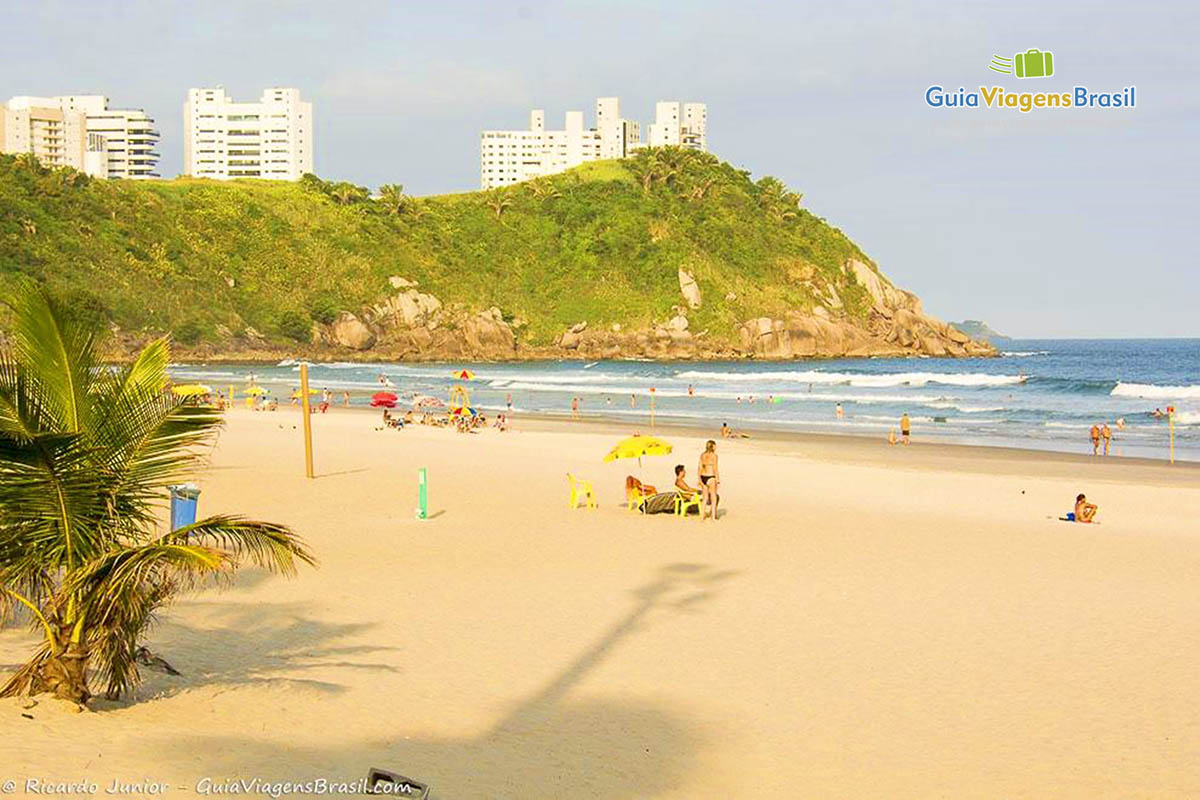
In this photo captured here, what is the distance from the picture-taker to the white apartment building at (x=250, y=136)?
15512 cm

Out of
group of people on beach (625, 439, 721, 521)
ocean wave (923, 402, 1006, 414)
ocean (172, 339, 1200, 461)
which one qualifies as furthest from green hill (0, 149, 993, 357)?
group of people on beach (625, 439, 721, 521)

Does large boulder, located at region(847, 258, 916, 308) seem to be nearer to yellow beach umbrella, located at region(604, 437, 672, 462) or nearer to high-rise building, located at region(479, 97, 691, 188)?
high-rise building, located at region(479, 97, 691, 188)

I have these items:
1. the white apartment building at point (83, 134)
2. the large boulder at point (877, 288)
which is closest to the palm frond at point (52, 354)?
the large boulder at point (877, 288)

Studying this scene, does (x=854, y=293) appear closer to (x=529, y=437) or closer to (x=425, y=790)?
(x=529, y=437)

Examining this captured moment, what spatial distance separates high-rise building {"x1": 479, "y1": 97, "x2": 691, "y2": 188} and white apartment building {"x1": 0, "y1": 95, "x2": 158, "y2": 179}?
5009 cm

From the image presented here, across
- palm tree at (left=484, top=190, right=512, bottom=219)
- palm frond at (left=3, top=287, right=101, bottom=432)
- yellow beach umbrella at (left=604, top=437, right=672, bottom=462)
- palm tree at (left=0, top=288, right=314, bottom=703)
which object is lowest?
yellow beach umbrella at (left=604, top=437, right=672, bottom=462)

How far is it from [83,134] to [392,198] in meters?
67.4

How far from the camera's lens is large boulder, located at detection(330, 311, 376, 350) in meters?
92.9

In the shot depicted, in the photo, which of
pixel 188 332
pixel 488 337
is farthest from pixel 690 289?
pixel 188 332

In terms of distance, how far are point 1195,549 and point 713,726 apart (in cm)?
954

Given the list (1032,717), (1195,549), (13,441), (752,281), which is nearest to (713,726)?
(1032,717)

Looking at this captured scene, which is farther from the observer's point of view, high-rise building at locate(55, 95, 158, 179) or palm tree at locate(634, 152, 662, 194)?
high-rise building at locate(55, 95, 158, 179)

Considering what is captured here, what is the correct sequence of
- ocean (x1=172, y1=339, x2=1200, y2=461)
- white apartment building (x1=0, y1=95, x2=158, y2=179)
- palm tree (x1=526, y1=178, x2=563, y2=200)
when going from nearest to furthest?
ocean (x1=172, y1=339, x2=1200, y2=461)
palm tree (x1=526, y1=178, x2=563, y2=200)
white apartment building (x1=0, y1=95, x2=158, y2=179)

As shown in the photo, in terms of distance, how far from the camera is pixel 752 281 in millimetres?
104625
